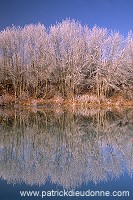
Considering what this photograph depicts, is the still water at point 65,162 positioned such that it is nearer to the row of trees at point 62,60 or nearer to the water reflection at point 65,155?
the water reflection at point 65,155

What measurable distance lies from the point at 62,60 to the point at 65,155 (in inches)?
1646

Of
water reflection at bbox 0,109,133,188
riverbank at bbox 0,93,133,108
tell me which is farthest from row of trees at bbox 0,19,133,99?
water reflection at bbox 0,109,133,188

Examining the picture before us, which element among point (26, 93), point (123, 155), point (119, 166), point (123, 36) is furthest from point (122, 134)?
point (123, 36)

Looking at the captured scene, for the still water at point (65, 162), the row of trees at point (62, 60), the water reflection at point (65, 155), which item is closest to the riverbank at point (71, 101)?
the row of trees at point (62, 60)

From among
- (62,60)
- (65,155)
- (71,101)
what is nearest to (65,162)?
(65,155)

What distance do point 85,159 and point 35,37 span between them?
142ft

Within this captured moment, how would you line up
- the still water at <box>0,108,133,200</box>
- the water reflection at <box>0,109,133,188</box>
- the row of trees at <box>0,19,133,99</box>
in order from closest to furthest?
the still water at <box>0,108,133,200</box>
the water reflection at <box>0,109,133,188</box>
the row of trees at <box>0,19,133,99</box>

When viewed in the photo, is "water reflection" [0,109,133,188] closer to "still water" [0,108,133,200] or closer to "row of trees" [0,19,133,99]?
"still water" [0,108,133,200]

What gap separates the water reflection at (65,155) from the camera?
10.8 metres

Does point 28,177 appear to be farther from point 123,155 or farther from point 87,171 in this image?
point 123,155

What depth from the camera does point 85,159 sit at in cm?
1308

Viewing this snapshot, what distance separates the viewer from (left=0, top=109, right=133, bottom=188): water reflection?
1076 centimetres

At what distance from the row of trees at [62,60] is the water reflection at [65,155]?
3194 cm

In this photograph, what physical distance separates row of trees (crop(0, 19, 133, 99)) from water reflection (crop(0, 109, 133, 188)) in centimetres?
3194
